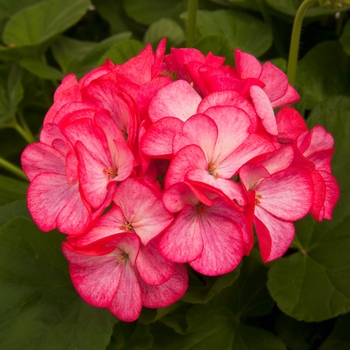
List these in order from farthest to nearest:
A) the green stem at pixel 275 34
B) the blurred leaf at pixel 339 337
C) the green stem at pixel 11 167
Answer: the green stem at pixel 275 34 < the green stem at pixel 11 167 < the blurred leaf at pixel 339 337

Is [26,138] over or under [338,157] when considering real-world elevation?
under

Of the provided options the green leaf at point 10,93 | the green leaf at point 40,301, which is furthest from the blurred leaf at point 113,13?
the green leaf at point 40,301

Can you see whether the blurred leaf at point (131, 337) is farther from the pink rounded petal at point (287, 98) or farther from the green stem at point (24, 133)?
the green stem at point (24, 133)

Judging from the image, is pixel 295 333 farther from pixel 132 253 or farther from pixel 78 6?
pixel 78 6

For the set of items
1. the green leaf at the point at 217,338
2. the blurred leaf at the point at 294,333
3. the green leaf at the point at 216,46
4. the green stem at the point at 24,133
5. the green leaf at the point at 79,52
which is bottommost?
the blurred leaf at the point at 294,333

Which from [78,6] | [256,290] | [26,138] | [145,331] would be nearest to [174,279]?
[145,331]

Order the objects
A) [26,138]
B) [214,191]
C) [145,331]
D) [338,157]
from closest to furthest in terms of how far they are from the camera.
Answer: [214,191], [145,331], [338,157], [26,138]

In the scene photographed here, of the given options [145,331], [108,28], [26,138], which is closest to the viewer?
[145,331]
